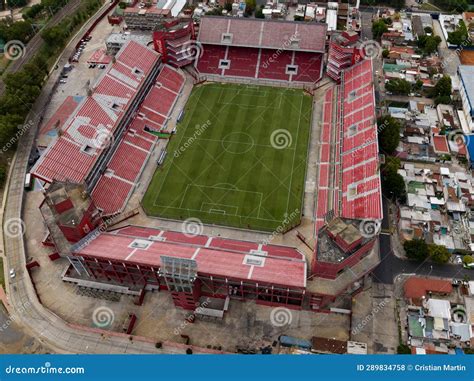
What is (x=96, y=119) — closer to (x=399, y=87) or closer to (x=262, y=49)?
(x=262, y=49)

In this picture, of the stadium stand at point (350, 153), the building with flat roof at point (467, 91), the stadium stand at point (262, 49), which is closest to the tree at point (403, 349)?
the stadium stand at point (350, 153)

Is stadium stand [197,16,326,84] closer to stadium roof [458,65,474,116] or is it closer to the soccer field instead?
the soccer field

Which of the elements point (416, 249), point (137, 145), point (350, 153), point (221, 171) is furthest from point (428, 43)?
point (137, 145)

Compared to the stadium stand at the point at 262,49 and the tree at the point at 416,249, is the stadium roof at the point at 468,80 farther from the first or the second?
the tree at the point at 416,249

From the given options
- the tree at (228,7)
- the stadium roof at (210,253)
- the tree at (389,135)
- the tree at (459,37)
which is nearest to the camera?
the stadium roof at (210,253)

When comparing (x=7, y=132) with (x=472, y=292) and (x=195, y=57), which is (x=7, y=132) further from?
(x=472, y=292)

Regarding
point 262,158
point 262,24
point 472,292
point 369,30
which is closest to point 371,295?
point 472,292

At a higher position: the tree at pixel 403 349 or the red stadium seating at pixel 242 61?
the red stadium seating at pixel 242 61
